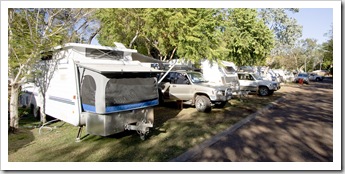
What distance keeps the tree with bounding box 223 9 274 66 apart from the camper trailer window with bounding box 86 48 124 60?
1256 centimetres

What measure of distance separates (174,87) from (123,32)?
14.7 feet

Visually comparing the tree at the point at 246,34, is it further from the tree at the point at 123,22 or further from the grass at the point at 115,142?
the grass at the point at 115,142

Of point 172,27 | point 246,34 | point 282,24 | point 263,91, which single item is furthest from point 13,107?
point 282,24

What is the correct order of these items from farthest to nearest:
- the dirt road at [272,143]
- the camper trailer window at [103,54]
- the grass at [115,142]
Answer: the camper trailer window at [103,54]
the grass at [115,142]
the dirt road at [272,143]

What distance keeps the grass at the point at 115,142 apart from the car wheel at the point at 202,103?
1.25 m

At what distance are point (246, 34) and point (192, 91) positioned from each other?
1063 centimetres

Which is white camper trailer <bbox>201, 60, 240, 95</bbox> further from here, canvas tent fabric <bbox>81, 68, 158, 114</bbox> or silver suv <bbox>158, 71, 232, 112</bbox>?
canvas tent fabric <bbox>81, 68, 158, 114</bbox>

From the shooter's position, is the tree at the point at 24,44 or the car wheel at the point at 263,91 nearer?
the tree at the point at 24,44

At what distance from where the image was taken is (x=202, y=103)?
9.12 metres

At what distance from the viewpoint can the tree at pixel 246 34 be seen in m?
17.3

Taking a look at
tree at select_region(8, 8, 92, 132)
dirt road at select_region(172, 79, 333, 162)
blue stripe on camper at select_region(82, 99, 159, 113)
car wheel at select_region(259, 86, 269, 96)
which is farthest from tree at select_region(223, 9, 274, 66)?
tree at select_region(8, 8, 92, 132)

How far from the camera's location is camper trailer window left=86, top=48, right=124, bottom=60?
5.61 metres

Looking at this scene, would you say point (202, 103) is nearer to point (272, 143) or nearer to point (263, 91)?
point (272, 143)

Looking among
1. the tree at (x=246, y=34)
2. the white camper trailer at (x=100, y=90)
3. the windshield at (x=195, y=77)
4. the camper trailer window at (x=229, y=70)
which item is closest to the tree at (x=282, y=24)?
the tree at (x=246, y=34)
